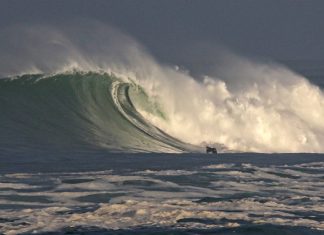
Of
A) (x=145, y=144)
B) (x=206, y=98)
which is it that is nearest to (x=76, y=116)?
(x=145, y=144)

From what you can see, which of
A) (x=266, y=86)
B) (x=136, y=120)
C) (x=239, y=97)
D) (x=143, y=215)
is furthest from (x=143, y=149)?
(x=266, y=86)

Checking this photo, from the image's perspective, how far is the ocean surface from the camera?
8.97m

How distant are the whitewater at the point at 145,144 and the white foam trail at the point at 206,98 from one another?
6 cm

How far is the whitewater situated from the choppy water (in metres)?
0.02

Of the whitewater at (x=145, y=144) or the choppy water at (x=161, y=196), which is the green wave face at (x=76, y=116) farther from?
the choppy water at (x=161, y=196)

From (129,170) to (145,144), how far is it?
20.7ft

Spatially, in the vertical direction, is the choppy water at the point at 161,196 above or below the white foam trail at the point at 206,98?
below

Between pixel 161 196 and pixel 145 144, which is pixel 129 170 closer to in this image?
pixel 161 196

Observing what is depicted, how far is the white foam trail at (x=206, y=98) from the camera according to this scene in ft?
81.8

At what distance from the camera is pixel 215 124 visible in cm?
2572

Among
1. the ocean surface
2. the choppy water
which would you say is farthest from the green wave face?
the choppy water

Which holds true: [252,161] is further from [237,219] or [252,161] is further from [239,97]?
[239,97]

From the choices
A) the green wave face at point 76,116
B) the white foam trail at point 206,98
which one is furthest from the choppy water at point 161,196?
the white foam trail at point 206,98

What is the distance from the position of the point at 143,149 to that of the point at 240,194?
24.6 ft
